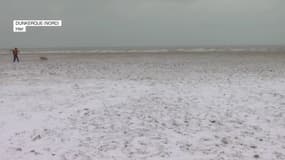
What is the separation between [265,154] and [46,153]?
13.2ft

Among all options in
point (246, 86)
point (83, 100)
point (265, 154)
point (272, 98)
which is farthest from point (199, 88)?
point (265, 154)

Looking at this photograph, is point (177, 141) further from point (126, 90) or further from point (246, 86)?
point (246, 86)

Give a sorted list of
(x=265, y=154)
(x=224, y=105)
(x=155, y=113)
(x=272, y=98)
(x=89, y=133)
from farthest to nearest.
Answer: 1. (x=272, y=98)
2. (x=224, y=105)
3. (x=155, y=113)
4. (x=89, y=133)
5. (x=265, y=154)

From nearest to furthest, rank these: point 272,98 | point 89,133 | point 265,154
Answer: point 265,154 < point 89,133 < point 272,98

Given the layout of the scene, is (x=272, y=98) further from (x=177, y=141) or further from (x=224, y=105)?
(x=177, y=141)

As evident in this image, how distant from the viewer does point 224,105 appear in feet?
35.3

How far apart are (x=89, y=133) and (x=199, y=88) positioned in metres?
7.37

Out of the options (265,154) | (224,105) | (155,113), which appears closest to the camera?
(265,154)

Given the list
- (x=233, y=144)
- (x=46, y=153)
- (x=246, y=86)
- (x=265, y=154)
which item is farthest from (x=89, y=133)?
(x=246, y=86)

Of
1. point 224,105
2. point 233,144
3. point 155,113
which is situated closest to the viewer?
point 233,144

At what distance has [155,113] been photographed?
978 cm

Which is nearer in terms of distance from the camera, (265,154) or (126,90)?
(265,154)

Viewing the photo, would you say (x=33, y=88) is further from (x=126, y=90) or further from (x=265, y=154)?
(x=265, y=154)

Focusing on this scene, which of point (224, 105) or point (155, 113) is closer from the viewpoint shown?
point (155, 113)
